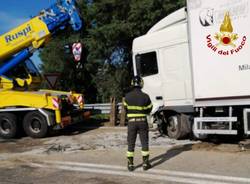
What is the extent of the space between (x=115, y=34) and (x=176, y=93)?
1365cm

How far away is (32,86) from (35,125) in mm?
2083

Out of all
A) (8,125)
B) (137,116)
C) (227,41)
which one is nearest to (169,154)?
(137,116)

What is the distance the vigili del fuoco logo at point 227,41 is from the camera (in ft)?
35.8

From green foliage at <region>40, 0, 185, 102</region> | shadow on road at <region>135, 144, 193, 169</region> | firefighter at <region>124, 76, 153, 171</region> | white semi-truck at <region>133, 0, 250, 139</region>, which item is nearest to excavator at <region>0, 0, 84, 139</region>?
white semi-truck at <region>133, 0, 250, 139</region>

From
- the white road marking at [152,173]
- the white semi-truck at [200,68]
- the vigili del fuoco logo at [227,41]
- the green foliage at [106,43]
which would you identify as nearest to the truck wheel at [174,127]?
the white semi-truck at [200,68]

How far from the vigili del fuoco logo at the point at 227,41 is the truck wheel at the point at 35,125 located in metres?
6.73

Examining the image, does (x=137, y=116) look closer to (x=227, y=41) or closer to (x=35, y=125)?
(x=227, y=41)

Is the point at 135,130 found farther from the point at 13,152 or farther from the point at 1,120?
the point at 1,120

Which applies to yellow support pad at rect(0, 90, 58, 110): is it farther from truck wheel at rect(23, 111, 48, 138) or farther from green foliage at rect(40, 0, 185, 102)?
green foliage at rect(40, 0, 185, 102)

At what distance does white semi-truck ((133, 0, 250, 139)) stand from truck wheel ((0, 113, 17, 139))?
4.95 meters

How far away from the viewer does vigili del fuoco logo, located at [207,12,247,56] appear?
1090 centimetres

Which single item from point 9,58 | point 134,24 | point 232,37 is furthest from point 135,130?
point 134,24

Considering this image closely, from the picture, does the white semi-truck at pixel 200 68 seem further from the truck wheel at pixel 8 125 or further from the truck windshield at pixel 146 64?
the truck wheel at pixel 8 125

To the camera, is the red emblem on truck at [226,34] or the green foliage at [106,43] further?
the green foliage at [106,43]
